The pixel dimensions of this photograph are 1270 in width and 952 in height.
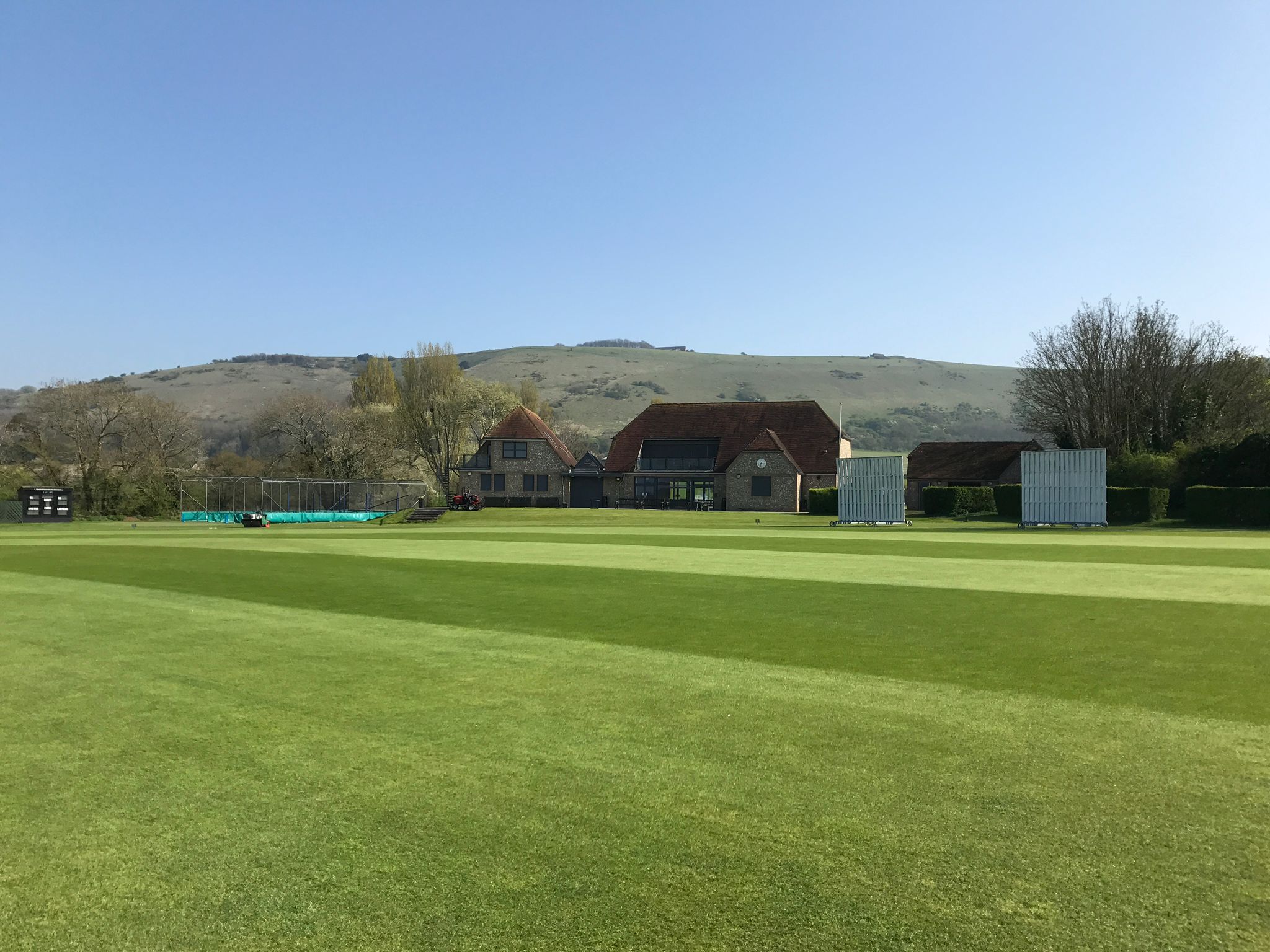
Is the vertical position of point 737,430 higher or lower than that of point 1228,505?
higher

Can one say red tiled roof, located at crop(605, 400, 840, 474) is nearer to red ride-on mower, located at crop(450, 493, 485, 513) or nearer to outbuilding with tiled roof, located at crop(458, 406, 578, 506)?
outbuilding with tiled roof, located at crop(458, 406, 578, 506)

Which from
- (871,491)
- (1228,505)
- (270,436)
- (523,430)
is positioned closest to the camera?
(1228,505)

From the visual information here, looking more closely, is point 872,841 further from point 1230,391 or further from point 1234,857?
point 1230,391

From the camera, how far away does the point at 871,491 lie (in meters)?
45.4

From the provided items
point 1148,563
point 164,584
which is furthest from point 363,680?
point 1148,563

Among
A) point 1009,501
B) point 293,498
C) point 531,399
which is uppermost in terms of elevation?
point 531,399

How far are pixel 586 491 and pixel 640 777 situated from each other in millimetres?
69213

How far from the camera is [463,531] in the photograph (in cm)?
4181

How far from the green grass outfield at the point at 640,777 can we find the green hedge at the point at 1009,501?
38756mm

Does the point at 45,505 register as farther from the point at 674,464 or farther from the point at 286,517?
the point at 674,464

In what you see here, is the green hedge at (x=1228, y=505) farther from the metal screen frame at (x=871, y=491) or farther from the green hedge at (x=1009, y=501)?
the metal screen frame at (x=871, y=491)

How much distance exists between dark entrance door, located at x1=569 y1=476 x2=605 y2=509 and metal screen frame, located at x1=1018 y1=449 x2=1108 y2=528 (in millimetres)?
37651

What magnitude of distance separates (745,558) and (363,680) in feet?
49.2

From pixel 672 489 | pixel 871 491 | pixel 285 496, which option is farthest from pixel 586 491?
pixel 871 491
